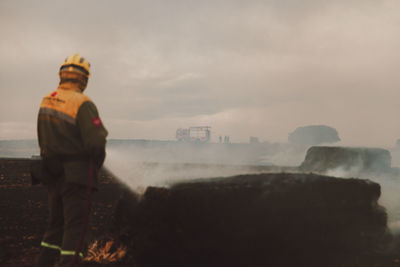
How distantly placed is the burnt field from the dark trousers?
1.04 meters

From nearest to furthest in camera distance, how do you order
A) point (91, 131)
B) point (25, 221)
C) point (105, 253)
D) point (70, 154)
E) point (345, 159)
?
point (91, 131), point (70, 154), point (105, 253), point (25, 221), point (345, 159)

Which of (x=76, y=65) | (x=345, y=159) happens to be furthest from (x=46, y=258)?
(x=345, y=159)

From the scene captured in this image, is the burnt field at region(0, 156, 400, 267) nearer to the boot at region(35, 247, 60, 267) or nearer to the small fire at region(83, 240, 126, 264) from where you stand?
the small fire at region(83, 240, 126, 264)

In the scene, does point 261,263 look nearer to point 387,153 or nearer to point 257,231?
point 257,231

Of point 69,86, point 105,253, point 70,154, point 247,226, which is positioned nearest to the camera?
point 70,154

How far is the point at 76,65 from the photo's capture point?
3.55 metres

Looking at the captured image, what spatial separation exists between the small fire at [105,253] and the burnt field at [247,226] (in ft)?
0.05

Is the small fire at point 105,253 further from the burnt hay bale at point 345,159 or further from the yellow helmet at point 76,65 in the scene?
the burnt hay bale at point 345,159

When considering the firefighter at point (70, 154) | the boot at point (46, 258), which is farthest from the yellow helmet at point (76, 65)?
the boot at point (46, 258)

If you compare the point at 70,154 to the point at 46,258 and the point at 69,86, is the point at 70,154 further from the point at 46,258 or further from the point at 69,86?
the point at 46,258

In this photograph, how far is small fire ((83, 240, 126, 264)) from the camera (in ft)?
14.9

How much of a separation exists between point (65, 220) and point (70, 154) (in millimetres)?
728

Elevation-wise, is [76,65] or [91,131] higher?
[76,65]

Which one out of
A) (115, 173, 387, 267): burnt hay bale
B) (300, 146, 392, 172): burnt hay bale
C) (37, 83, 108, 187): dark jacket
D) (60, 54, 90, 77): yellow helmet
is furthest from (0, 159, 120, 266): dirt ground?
(300, 146, 392, 172): burnt hay bale
